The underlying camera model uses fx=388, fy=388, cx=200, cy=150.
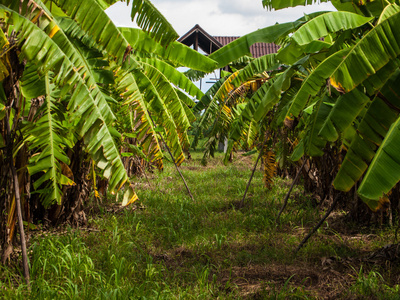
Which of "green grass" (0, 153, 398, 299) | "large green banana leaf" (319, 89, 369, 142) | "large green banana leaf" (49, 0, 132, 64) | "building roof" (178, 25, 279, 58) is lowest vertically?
"green grass" (0, 153, 398, 299)

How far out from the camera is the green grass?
12.1 feet

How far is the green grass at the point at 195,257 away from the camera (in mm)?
3680

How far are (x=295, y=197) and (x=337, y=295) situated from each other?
4.49 m

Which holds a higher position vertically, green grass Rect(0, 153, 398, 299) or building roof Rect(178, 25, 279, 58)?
building roof Rect(178, 25, 279, 58)

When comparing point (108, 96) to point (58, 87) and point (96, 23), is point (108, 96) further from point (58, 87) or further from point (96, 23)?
point (96, 23)

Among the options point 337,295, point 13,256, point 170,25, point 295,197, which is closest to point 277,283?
point 337,295

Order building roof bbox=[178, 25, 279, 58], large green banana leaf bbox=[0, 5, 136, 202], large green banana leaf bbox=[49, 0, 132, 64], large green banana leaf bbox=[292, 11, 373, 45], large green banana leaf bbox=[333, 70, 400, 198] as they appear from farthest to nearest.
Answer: building roof bbox=[178, 25, 279, 58], large green banana leaf bbox=[292, 11, 373, 45], large green banana leaf bbox=[49, 0, 132, 64], large green banana leaf bbox=[333, 70, 400, 198], large green banana leaf bbox=[0, 5, 136, 202]

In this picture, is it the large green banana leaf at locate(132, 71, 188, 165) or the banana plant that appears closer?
the banana plant

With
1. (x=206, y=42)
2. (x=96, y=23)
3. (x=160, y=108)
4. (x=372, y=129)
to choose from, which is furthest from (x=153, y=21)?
(x=206, y=42)

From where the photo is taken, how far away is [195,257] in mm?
4734

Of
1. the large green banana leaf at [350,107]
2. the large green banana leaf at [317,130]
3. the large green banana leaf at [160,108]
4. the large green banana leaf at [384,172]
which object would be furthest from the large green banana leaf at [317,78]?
the large green banana leaf at [160,108]

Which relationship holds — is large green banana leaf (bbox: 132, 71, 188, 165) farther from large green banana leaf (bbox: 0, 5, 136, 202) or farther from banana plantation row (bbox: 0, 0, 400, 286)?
large green banana leaf (bbox: 0, 5, 136, 202)

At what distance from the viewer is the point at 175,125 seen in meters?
6.65

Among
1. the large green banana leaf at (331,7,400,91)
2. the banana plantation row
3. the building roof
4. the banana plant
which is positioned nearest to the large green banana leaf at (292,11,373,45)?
the banana plantation row
